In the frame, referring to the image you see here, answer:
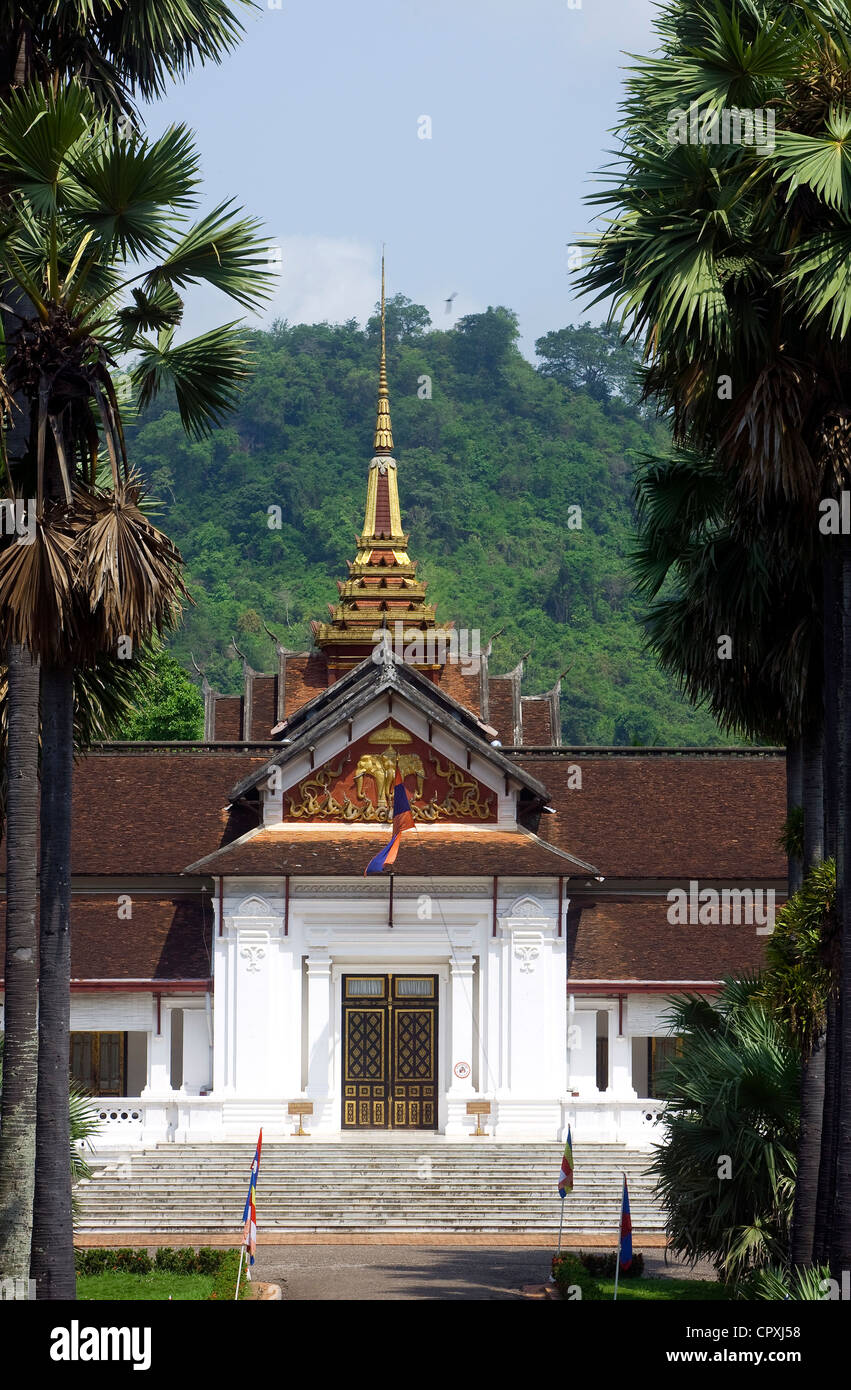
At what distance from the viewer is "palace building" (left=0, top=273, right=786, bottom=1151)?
34.3 m

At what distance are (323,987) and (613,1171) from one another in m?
5.76

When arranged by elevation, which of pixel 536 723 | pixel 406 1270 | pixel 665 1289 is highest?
pixel 536 723

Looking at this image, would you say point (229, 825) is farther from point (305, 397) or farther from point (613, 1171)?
point (305, 397)

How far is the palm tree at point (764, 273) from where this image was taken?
16.8 metres

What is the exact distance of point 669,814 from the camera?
1518 inches

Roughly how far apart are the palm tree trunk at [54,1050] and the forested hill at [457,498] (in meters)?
86.5

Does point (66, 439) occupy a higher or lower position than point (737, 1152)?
higher

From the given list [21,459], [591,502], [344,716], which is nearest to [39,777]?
[21,459]

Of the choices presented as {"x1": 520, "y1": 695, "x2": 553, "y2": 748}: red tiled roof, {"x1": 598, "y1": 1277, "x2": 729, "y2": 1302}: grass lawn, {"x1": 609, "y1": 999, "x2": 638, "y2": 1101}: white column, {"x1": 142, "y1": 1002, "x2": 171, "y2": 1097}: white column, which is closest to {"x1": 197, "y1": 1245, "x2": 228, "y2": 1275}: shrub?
{"x1": 598, "y1": 1277, "x2": 729, "y2": 1302}: grass lawn

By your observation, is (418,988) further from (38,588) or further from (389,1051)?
(38,588)

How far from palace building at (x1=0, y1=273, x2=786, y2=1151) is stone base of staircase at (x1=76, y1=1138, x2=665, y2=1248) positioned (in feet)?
3.52

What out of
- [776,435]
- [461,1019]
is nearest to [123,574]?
[776,435]

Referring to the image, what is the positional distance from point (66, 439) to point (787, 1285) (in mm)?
9472
